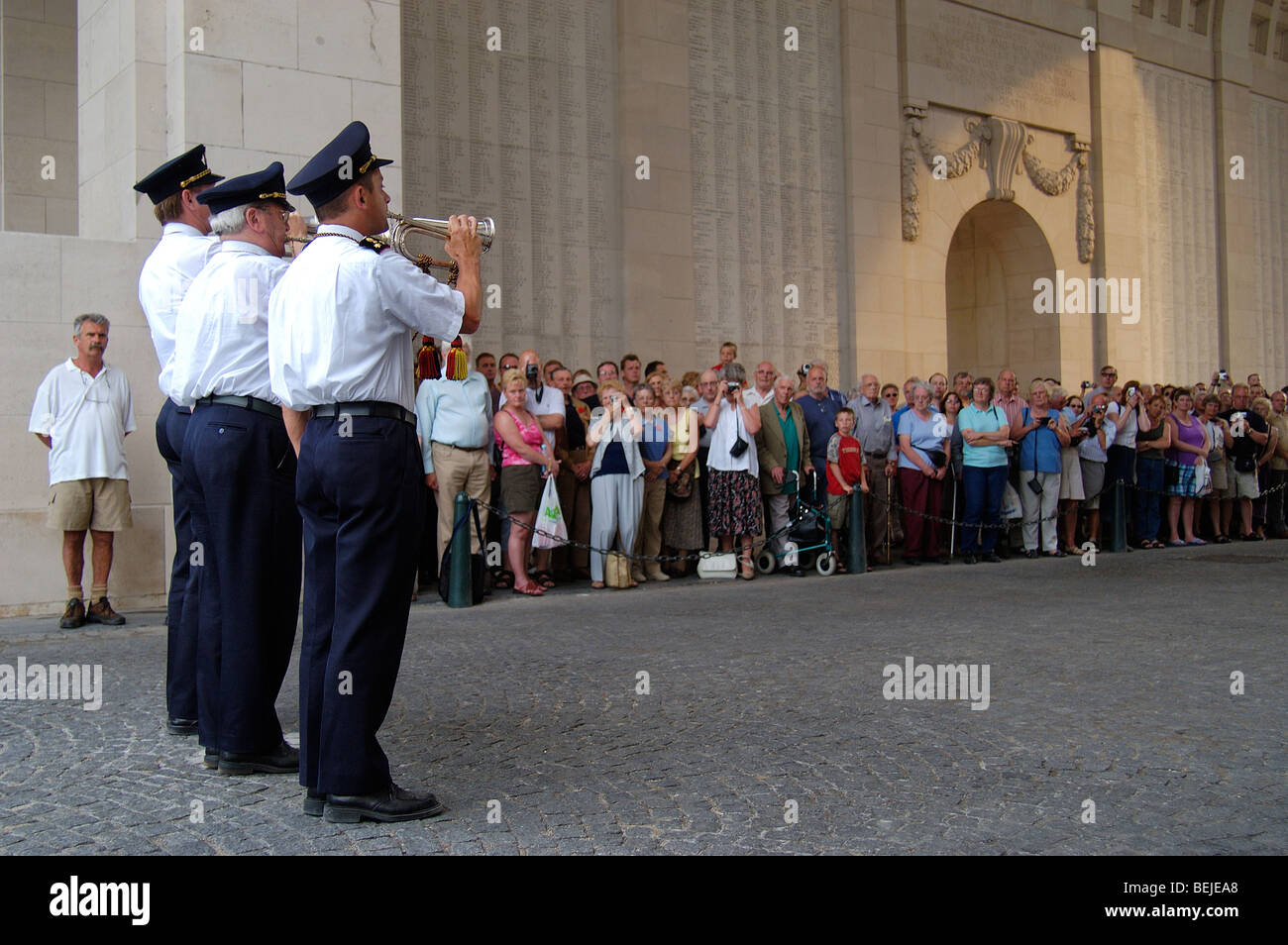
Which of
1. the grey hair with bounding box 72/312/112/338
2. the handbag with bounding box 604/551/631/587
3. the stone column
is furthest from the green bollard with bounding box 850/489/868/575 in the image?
the stone column

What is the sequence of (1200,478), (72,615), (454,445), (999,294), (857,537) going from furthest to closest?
(999,294) → (1200,478) → (857,537) → (454,445) → (72,615)

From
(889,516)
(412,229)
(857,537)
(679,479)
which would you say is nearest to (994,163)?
(889,516)

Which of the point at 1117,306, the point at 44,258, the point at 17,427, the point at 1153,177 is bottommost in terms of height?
the point at 17,427

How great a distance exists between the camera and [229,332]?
4613 millimetres

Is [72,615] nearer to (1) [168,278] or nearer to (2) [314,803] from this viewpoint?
(1) [168,278]

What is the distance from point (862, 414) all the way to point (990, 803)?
958 centimetres

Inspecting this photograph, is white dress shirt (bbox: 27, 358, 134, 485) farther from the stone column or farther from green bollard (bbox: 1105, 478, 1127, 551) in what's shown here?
green bollard (bbox: 1105, 478, 1127, 551)

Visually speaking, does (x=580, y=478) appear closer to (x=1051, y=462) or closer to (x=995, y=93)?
(x=1051, y=462)

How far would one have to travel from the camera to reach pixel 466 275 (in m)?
3.97

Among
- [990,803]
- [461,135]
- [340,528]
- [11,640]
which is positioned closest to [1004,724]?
[990,803]

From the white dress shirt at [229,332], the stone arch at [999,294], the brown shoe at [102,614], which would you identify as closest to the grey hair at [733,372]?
the brown shoe at [102,614]

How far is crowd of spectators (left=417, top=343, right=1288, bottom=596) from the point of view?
1036cm

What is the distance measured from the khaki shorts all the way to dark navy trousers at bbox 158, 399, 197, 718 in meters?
3.76

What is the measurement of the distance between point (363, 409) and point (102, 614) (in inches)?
223
